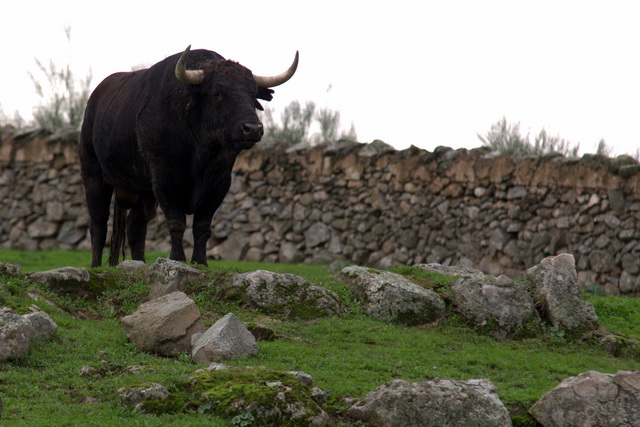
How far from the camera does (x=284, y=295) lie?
8578mm

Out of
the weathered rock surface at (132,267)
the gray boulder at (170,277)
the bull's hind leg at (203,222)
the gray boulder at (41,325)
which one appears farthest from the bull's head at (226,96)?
the gray boulder at (41,325)

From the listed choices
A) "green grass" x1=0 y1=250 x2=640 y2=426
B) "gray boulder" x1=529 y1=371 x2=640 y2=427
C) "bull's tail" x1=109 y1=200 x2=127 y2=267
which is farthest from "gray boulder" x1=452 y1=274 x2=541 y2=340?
"bull's tail" x1=109 y1=200 x2=127 y2=267

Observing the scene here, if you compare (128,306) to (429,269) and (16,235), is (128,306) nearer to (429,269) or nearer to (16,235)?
(429,269)

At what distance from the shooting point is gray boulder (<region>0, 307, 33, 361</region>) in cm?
654

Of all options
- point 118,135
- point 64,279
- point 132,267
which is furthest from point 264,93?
point 64,279

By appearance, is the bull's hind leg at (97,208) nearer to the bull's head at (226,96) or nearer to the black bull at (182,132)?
the black bull at (182,132)

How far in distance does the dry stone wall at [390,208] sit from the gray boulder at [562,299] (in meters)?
5.01

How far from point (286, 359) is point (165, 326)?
104 centimetres

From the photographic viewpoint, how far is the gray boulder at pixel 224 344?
265 inches

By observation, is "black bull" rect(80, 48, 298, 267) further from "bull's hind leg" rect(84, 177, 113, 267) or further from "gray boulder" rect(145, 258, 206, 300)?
"gray boulder" rect(145, 258, 206, 300)

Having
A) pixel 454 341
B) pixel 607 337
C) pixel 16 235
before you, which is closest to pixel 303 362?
pixel 454 341

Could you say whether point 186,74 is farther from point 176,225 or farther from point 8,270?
point 8,270

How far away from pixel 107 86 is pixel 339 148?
24.3 feet

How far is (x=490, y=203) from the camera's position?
52.2ft
